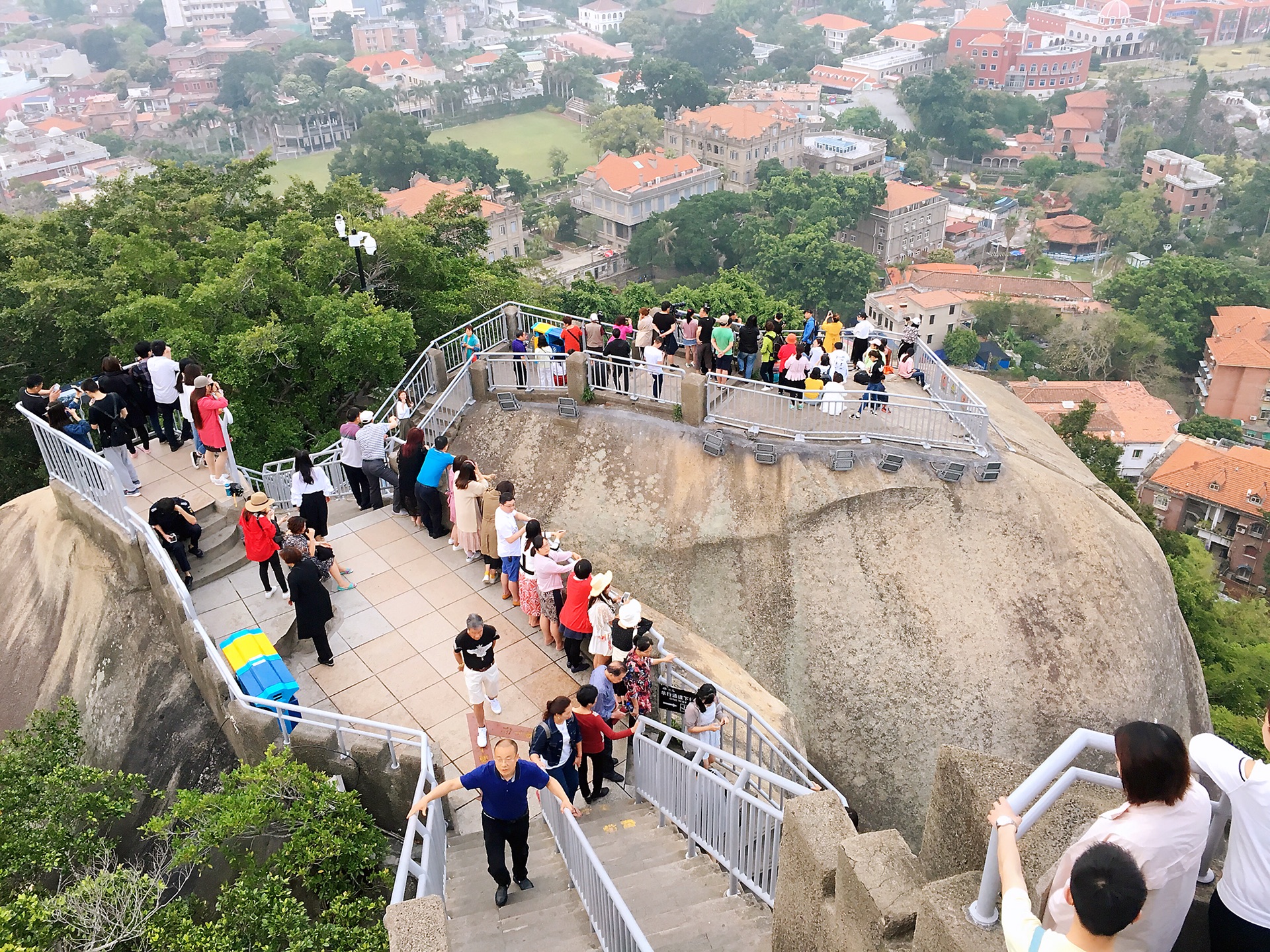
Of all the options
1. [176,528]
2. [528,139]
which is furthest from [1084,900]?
[528,139]

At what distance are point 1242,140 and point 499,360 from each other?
425 ft

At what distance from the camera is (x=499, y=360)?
16844 mm

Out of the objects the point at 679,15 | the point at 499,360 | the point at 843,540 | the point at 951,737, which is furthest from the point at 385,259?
the point at 679,15

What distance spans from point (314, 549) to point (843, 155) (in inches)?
3966

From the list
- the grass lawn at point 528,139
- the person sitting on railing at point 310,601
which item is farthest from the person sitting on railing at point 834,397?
the grass lawn at point 528,139

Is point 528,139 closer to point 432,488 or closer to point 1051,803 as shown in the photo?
point 432,488

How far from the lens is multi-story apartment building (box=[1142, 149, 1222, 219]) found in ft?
306

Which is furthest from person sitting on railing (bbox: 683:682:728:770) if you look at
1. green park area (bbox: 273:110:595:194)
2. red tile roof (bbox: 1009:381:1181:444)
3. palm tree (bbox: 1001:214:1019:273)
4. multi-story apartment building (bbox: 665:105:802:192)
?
green park area (bbox: 273:110:595:194)

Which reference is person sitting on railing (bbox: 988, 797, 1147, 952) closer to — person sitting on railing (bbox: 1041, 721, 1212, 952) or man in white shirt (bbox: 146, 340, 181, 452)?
person sitting on railing (bbox: 1041, 721, 1212, 952)

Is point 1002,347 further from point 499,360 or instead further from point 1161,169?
point 499,360

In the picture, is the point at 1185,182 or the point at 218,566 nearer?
the point at 218,566

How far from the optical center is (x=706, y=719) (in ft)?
31.6

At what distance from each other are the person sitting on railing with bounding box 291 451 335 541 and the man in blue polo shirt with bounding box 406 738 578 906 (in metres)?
Result: 6.27

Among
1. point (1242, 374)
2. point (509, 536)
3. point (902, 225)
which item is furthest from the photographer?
point (902, 225)
